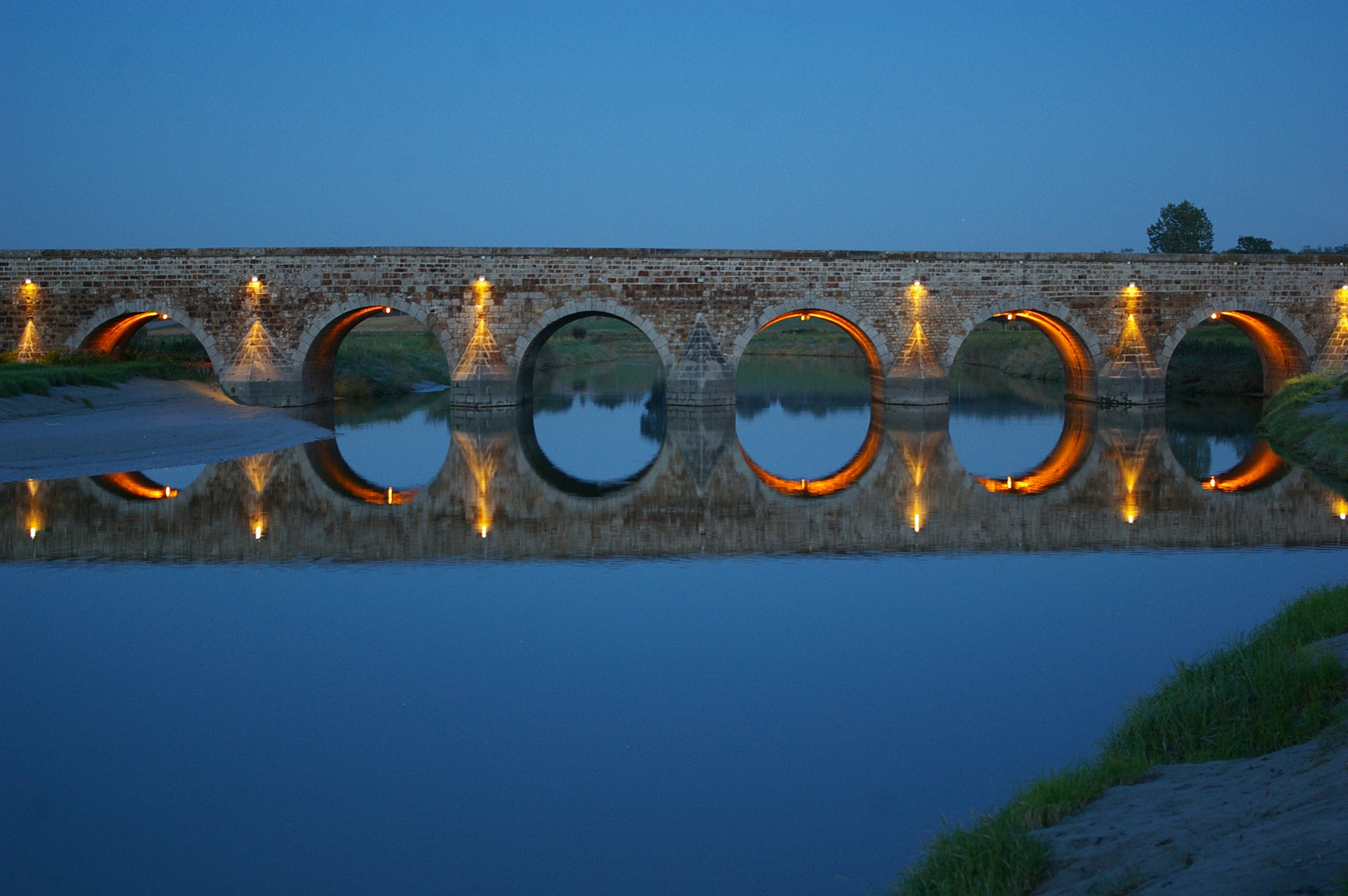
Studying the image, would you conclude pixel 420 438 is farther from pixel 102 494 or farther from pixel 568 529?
pixel 568 529

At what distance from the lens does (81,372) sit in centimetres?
2153

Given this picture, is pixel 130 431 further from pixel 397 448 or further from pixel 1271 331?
pixel 1271 331

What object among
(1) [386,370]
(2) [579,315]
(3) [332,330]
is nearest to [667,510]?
(2) [579,315]

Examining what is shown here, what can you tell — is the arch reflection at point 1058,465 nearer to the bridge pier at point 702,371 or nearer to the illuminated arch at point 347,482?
the bridge pier at point 702,371

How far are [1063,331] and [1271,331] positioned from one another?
5098mm

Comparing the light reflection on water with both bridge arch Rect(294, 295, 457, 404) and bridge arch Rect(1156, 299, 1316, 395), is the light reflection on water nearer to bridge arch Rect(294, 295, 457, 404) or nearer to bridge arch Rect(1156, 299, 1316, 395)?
bridge arch Rect(294, 295, 457, 404)

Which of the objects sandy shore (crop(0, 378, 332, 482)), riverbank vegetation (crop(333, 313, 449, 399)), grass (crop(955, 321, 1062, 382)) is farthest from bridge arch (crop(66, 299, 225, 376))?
grass (crop(955, 321, 1062, 382))

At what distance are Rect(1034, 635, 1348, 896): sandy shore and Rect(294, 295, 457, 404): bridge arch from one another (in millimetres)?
21314

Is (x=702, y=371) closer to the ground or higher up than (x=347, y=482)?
higher up

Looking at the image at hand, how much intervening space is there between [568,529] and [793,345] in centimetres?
5260

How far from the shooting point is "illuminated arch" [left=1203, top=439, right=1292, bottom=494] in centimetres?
1436

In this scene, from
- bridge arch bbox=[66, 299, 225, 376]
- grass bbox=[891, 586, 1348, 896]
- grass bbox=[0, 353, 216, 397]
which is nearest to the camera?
grass bbox=[891, 586, 1348, 896]

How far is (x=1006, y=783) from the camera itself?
201 inches

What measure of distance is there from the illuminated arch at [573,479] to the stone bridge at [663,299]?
5797mm
